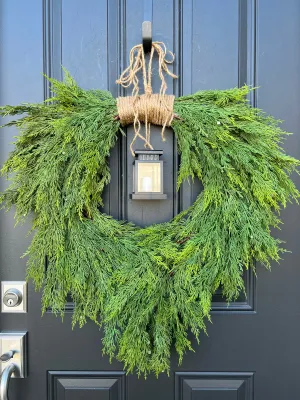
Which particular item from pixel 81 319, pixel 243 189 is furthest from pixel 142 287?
pixel 243 189

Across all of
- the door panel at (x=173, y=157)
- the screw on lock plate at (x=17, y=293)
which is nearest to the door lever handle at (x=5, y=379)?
the door panel at (x=173, y=157)

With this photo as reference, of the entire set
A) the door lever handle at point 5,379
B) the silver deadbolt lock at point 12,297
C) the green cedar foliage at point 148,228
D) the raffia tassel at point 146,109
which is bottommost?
the door lever handle at point 5,379

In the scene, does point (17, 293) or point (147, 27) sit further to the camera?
point (17, 293)

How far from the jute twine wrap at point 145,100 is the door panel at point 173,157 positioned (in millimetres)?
40

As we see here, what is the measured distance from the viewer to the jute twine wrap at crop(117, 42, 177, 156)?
88 centimetres

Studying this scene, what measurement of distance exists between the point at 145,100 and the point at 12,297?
2.62ft

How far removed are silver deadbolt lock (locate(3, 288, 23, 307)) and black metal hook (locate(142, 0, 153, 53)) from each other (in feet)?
3.08

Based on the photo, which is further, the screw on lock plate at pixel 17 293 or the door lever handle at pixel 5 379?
the screw on lock plate at pixel 17 293

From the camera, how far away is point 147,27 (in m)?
0.87

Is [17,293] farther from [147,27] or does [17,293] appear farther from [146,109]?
[147,27]

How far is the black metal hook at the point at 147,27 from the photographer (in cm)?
87

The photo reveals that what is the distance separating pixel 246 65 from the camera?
96 centimetres

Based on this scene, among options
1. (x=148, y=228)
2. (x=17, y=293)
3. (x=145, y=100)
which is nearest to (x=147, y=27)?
(x=145, y=100)

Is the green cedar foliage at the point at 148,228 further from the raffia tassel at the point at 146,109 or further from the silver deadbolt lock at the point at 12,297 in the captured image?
the silver deadbolt lock at the point at 12,297
